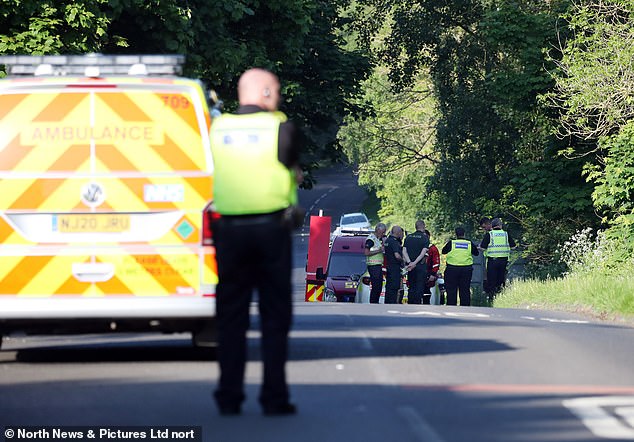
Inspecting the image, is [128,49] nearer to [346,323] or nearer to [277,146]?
[346,323]

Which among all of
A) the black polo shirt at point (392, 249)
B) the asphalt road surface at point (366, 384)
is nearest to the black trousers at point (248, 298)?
the asphalt road surface at point (366, 384)

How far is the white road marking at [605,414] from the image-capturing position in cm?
753

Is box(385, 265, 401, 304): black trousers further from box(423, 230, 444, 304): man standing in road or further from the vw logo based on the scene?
the vw logo

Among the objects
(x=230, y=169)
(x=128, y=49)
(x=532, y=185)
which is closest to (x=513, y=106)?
(x=532, y=185)

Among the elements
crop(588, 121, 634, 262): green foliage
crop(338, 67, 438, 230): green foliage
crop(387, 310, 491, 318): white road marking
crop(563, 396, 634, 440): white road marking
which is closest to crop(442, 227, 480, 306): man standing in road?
crop(588, 121, 634, 262): green foliage

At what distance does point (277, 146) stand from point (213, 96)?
10.5 ft

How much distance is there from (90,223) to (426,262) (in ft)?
58.7

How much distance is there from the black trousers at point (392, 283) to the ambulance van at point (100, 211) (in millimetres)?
16358

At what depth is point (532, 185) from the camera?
33125mm

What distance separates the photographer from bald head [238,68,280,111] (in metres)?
7.80

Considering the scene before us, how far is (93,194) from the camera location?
33.2ft

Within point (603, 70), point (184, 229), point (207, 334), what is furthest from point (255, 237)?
point (603, 70)

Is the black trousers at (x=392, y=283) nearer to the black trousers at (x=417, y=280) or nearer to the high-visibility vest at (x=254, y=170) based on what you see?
the black trousers at (x=417, y=280)

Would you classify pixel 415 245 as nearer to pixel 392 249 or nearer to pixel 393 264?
pixel 393 264
